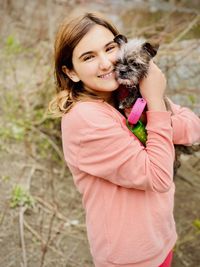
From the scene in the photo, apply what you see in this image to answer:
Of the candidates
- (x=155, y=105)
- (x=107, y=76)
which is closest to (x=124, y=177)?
(x=155, y=105)

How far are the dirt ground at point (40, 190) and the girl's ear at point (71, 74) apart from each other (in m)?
1.40

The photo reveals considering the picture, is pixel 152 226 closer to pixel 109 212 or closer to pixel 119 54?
pixel 109 212

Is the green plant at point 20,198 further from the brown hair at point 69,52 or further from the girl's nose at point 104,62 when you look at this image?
the girl's nose at point 104,62

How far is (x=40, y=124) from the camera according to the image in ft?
14.3

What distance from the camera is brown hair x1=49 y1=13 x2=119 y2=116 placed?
1827 millimetres

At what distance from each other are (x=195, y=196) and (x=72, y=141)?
219cm

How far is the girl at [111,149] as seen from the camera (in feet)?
5.61

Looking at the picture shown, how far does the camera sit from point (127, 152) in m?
1.70

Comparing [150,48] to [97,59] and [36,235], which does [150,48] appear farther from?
[36,235]

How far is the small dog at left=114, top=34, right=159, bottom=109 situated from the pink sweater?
0.38 ft

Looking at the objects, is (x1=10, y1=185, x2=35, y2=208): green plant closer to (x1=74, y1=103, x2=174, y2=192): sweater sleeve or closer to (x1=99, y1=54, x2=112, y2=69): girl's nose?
(x1=74, y1=103, x2=174, y2=192): sweater sleeve

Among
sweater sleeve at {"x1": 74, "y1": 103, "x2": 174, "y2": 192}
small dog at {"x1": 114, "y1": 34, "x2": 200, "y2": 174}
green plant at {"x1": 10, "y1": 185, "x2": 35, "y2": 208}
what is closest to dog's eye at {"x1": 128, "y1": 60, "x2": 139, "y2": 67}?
small dog at {"x1": 114, "y1": 34, "x2": 200, "y2": 174}

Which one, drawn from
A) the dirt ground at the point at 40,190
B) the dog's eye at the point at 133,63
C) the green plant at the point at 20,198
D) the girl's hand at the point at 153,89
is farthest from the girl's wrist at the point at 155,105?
the green plant at the point at 20,198

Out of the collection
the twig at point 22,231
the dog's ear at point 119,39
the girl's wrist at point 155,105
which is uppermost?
the dog's ear at point 119,39
